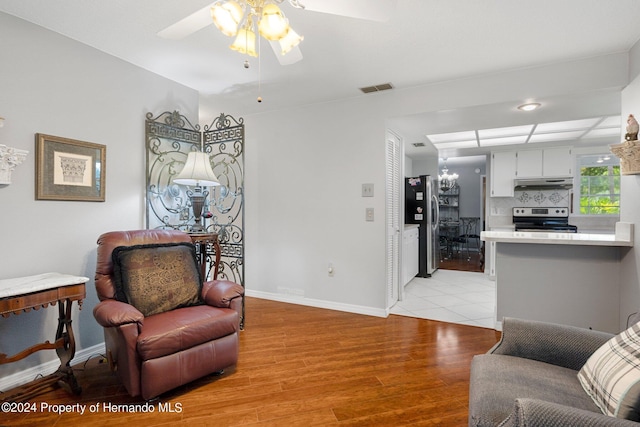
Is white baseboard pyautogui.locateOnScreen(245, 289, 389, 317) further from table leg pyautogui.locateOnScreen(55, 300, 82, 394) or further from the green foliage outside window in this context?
the green foliage outside window

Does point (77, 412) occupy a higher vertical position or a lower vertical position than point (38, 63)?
lower

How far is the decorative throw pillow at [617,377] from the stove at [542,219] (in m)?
4.51

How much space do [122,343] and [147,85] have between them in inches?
89.6

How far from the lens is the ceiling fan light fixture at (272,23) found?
4.50 ft

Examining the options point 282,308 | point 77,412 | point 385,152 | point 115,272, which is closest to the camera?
point 77,412

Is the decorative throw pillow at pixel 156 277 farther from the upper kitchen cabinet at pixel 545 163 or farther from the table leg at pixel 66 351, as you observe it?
the upper kitchen cabinet at pixel 545 163

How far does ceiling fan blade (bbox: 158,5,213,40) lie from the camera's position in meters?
1.53

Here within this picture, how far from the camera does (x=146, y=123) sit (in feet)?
9.47

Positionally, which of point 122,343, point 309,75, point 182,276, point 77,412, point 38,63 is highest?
point 309,75

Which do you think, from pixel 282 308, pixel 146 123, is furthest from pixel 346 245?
pixel 146 123

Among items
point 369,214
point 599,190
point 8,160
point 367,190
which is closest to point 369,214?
point 369,214

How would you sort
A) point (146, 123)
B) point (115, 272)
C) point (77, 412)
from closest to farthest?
1. point (77, 412)
2. point (115, 272)
3. point (146, 123)

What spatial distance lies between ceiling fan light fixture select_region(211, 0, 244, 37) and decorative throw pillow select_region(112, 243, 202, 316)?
5.19 feet

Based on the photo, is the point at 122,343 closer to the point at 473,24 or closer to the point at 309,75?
the point at 309,75
